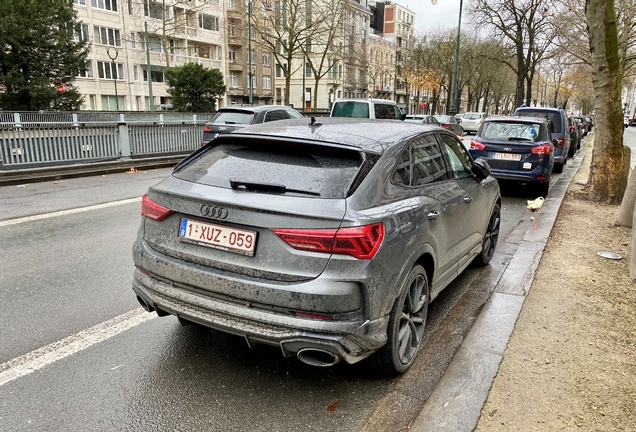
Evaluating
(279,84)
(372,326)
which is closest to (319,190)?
(372,326)

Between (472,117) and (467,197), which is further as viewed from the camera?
(472,117)

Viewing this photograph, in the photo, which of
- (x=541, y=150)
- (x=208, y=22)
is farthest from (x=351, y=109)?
(x=208, y=22)

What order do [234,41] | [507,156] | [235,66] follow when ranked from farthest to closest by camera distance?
[235,66] < [234,41] < [507,156]

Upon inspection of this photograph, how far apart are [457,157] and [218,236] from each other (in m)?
2.77

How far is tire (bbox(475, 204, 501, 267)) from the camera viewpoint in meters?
5.61

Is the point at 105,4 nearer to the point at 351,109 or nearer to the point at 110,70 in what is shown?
the point at 110,70

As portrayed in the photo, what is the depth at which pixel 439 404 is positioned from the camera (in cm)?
290

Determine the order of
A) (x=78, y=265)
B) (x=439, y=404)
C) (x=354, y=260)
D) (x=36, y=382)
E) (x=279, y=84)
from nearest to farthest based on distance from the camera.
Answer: (x=354, y=260) < (x=439, y=404) < (x=36, y=382) < (x=78, y=265) < (x=279, y=84)

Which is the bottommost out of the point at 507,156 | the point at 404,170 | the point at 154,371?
the point at 154,371

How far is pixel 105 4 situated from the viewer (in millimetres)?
46125

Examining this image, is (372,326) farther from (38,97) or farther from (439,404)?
(38,97)

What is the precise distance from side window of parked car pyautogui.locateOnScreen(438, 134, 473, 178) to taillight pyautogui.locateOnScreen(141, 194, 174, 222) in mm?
2578

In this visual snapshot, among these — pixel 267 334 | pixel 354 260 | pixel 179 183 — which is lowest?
pixel 267 334

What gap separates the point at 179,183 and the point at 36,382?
1572 mm
